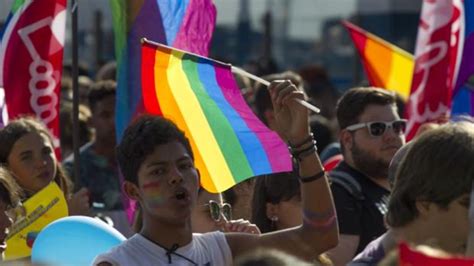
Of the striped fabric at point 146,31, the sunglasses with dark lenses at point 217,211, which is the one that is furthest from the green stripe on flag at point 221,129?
the striped fabric at point 146,31

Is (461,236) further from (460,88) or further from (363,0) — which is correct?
(363,0)

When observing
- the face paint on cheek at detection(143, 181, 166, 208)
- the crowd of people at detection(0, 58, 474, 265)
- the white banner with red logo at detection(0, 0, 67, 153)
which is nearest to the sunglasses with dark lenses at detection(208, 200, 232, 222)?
the crowd of people at detection(0, 58, 474, 265)

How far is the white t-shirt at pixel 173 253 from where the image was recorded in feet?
14.3

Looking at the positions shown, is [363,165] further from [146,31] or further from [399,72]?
[399,72]

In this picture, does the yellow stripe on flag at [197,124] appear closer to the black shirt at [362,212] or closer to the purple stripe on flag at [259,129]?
the purple stripe on flag at [259,129]

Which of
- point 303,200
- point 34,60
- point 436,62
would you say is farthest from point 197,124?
point 436,62

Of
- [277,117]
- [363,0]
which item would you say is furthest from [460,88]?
[363,0]

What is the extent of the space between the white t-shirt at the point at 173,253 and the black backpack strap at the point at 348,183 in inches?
77.5

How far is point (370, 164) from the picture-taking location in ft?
22.3

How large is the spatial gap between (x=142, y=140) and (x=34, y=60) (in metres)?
2.87

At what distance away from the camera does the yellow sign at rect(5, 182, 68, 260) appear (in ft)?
18.7

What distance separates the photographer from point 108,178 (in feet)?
27.1

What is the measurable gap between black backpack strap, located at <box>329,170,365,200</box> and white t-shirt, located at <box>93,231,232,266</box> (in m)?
1.97

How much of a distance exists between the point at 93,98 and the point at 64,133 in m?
0.60
